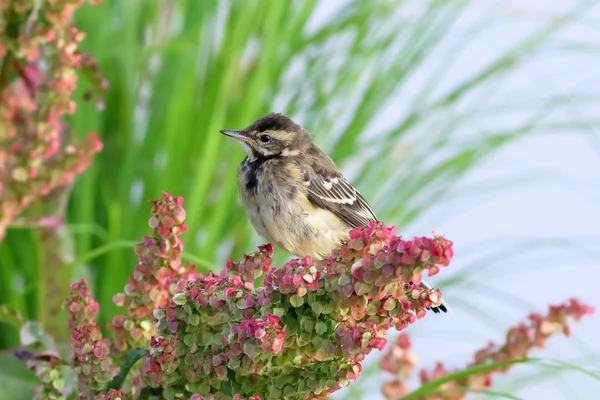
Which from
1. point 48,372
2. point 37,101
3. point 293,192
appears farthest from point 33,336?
point 293,192

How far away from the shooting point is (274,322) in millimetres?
1107

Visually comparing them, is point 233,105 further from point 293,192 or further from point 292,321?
point 292,321

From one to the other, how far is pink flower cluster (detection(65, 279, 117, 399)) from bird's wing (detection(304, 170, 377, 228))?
1.28 metres

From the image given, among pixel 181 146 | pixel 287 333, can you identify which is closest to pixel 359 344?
pixel 287 333

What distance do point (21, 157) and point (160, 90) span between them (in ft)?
4.33

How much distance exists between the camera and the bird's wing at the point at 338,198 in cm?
261

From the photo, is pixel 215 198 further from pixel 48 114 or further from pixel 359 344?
pixel 359 344

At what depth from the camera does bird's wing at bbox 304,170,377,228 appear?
2.61 meters

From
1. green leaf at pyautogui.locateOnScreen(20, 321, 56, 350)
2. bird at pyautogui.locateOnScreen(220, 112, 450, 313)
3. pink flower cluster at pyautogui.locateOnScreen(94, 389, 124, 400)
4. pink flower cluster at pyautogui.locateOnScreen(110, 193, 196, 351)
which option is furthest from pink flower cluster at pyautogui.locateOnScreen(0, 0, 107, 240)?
bird at pyautogui.locateOnScreen(220, 112, 450, 313)

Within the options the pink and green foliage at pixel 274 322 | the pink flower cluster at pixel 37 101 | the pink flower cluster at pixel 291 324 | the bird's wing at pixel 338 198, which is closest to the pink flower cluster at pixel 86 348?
the pink and green foliage at pixel 274 322

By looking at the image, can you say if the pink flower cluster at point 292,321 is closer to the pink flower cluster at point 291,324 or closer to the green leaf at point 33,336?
the pink flower cluster at point 291,324

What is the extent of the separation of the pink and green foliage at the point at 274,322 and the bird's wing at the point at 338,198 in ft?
4.23

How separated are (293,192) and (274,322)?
144 cm

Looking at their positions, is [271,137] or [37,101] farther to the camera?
[271,137]
